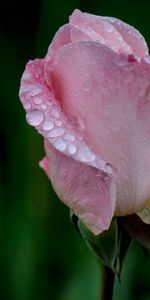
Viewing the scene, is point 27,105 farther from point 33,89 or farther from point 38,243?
point 38,243

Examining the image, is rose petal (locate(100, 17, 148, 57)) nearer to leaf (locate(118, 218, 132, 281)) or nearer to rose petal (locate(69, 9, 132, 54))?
rose petal (locate(69, 9, 132, 54))

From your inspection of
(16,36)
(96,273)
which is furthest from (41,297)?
(16,36)

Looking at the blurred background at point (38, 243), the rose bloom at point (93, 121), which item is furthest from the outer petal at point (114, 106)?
the blurred background at point (38, 243)

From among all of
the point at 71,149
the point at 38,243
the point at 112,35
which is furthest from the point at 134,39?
the point at 38,243

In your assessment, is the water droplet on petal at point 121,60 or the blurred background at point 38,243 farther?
the blurred background at point 38,243

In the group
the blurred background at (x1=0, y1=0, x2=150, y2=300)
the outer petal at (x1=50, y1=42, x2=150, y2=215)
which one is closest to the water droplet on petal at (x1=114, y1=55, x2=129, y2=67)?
the outer petal at (x1=50, y1=42, x2=150, y2=215)

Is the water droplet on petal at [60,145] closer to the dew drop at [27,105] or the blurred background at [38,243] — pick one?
the dew drop at [27,105]

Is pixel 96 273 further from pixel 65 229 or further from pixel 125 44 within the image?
pixel 125 44
